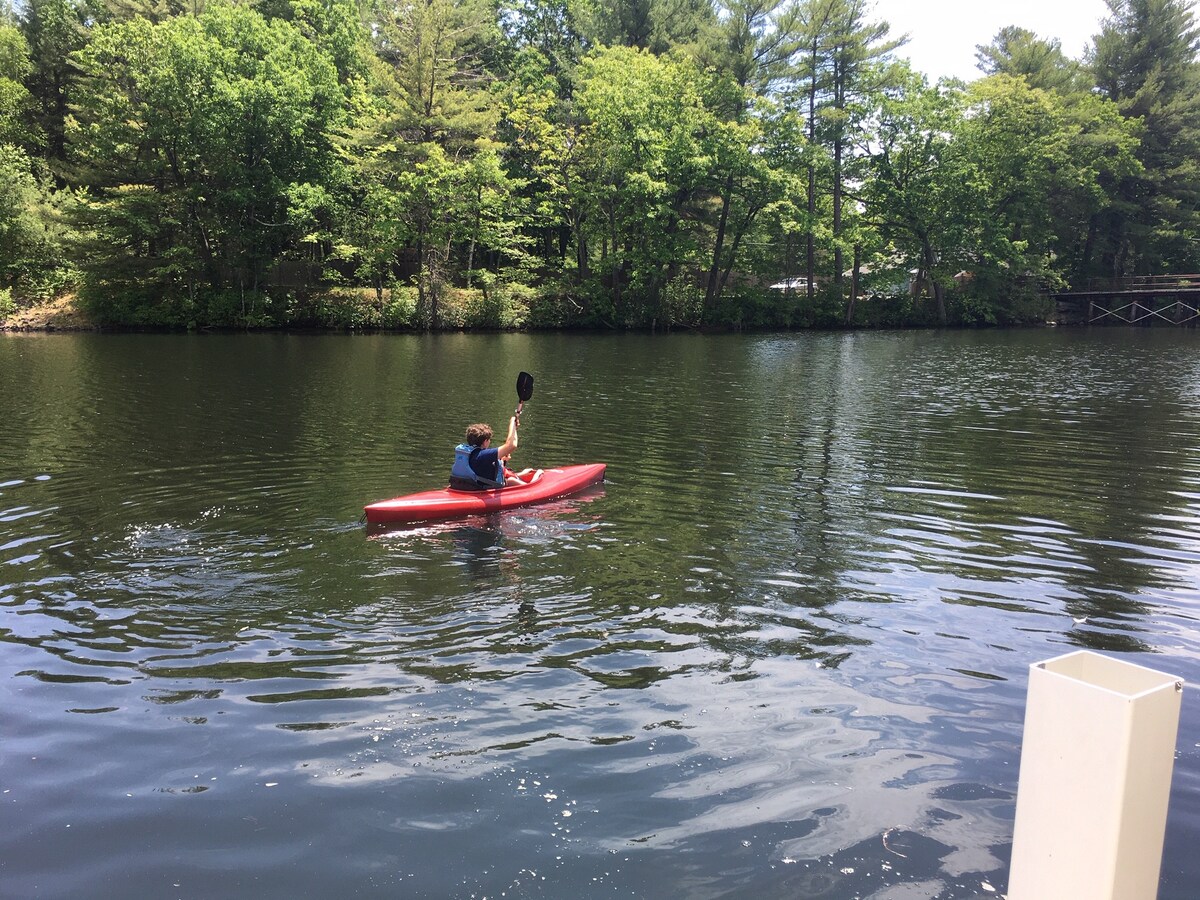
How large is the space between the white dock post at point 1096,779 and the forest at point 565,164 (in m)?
37.6

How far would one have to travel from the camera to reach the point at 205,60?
36.1m

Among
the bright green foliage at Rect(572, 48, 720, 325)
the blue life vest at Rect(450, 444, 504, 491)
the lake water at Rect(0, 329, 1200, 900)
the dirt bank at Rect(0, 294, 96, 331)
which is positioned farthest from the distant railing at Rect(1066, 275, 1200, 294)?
the dirt bank at Rect(0, 294, 96, 331)

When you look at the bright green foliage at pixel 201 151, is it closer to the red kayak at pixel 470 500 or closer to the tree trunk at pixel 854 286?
the tree trunk at pixel 854 286

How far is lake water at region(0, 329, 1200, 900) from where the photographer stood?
3.56 metres

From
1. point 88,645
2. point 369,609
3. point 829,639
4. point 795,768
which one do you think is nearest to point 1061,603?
point 829,639

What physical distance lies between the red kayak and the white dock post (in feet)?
23.6

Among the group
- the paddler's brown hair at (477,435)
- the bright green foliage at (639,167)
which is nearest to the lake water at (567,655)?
the paddler's brown hair at (477,435)

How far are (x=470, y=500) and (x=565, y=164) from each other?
35327 millimetres

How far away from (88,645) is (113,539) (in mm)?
2734

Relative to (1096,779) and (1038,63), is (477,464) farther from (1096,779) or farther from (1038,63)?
(1038,63)

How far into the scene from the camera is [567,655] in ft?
18.2

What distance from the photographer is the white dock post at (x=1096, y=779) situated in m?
1.81

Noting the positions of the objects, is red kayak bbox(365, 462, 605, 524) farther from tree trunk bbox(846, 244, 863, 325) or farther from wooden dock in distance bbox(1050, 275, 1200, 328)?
wooden dock in distance bbox(1050, 275, 1200, 328)

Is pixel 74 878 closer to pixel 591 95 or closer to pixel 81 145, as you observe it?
pixel 591 95
